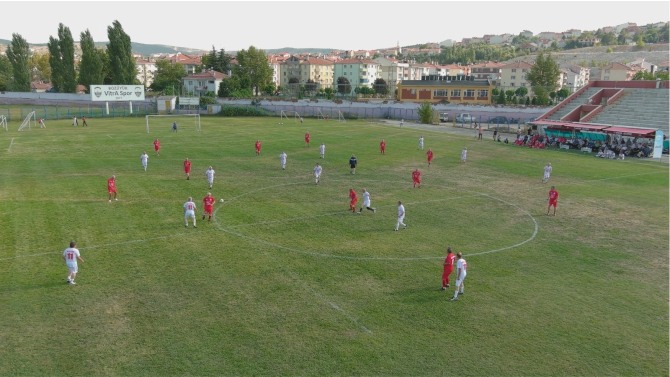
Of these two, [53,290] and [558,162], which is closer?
[53,290]

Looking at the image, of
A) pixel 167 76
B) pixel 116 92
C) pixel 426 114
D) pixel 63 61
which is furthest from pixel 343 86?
pixel 116 92

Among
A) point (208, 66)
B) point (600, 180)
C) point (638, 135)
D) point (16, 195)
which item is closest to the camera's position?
point (16, 195)

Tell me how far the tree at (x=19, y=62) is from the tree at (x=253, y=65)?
4445 centimetres

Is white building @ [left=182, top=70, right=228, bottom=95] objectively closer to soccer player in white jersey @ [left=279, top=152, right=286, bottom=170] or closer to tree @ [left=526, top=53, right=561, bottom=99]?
tree @ [left=526, top=53, right=561, bottom=99]

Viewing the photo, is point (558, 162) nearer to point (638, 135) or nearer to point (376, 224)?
point (638, 135)

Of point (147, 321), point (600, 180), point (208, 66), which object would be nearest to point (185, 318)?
point (147, 321)

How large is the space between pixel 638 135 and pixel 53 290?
2081 inches

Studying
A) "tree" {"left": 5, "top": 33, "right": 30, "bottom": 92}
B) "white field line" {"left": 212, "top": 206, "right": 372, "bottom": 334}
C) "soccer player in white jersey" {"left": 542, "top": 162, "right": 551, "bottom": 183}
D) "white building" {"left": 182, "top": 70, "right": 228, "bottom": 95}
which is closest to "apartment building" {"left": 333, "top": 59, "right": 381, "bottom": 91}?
"white building" {"left": 182, "top": 70, "right": 228, "bottom": 95}

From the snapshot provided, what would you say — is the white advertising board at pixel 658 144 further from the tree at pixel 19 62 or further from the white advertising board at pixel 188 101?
the tree at pixel 19 62

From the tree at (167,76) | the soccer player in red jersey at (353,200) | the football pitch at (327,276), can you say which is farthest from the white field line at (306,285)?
the tree at (167,76)

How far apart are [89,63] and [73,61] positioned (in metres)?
4.07

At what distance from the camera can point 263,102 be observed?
94.5 meters

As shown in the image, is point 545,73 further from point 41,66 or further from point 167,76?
point 41,66

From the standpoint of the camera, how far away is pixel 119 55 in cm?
9119
